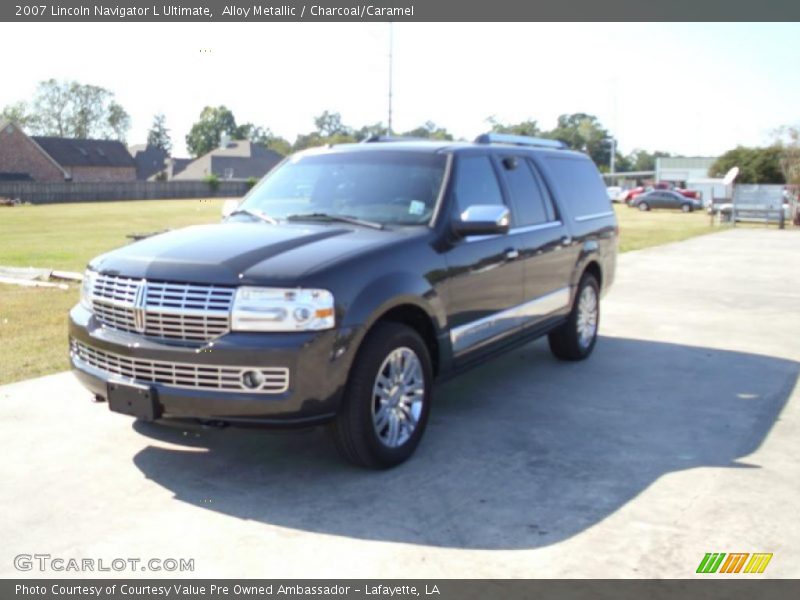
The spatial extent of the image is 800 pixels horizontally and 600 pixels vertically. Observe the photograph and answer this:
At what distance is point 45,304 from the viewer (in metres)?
10.6

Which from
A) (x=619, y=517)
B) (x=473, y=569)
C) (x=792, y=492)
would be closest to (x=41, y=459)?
(x=473, y=569)

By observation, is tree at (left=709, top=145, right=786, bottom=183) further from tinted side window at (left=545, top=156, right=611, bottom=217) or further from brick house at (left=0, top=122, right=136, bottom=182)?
tinted side window at (left=545, top=156, right=611, bottom=217)

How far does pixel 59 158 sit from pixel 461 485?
86.1 meters

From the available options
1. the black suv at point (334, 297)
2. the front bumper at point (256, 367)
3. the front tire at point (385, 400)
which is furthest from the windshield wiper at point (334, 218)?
the front bumper at point (256, 367)

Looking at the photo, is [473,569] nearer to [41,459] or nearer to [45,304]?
[41,459]

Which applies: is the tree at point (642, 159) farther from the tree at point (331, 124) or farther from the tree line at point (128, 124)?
the tree at point (331, 124)

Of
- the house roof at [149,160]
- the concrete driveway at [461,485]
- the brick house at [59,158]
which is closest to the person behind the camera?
the concrete driveway at [461,485]

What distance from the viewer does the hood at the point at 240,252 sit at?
4.54 metres

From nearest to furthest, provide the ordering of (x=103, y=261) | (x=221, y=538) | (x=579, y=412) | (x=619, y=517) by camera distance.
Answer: (x=221, y=538), (x=619, y=517), (x=103, y=261), (x=579, y=412)

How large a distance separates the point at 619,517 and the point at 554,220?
3.39 metres

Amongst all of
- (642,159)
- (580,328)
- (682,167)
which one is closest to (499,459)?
(580,328)

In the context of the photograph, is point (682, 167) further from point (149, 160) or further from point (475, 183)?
point (475, 183)
